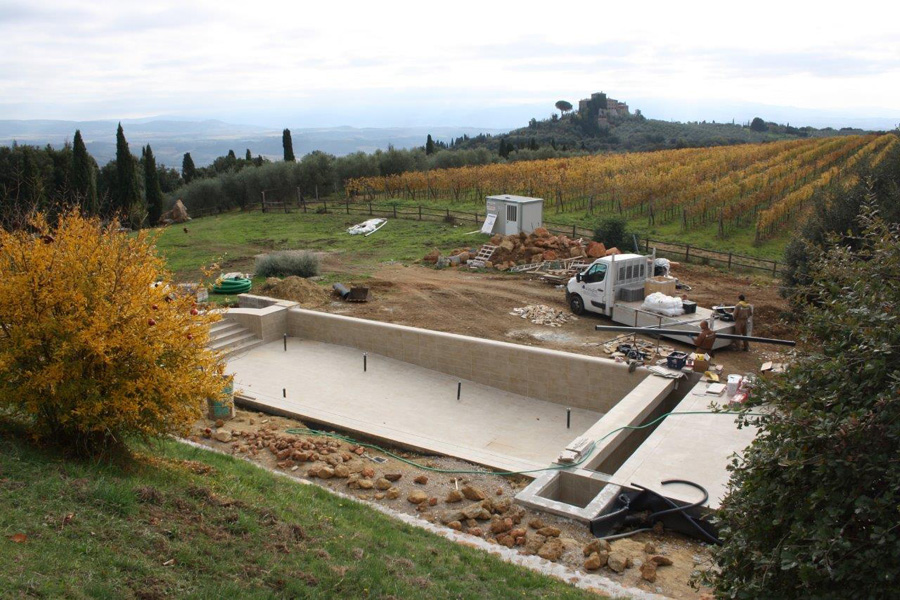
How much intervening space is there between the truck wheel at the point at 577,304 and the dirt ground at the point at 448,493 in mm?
9947

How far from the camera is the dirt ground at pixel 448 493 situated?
859cm

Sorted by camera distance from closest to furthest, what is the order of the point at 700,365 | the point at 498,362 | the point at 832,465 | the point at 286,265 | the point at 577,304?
the point at 832,465 < the point at 700,365 < the point at 498,362 < the point at 577,304 < the point at 286,265

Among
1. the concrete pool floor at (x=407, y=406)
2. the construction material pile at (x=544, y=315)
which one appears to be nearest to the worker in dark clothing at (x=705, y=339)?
the concrete pool floor at (x=407, y=406)

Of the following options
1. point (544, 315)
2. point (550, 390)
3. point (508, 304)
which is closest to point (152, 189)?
point (508, 304)

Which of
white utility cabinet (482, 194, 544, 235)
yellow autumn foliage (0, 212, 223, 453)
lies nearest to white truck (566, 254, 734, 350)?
white utility cabinet (482, 194, 544, 235)

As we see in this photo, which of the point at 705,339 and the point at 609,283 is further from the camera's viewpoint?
the point at 609,283

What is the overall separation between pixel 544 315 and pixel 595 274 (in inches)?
77.0

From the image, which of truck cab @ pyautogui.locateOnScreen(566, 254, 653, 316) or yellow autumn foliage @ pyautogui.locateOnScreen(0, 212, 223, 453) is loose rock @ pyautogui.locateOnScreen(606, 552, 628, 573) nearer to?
yellow autumn foliage @ pyautogui.locateOnScreen(0, 212, 223, 453)

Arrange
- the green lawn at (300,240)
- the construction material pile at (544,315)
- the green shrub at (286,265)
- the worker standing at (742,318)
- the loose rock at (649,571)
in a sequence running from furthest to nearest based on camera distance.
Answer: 1. the green lawn at (300,240)
2. the green shrub at (286,265)
3. the construction material pile at (544,315)
4. the worker standing at (742,318)
5. the loose rock at (649,571)

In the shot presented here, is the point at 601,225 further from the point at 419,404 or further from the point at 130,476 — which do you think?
the point at 130,476

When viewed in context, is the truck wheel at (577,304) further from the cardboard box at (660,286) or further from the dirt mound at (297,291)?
the dirt mound at (297,291)

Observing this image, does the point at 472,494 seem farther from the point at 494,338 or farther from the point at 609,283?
the point at 609,283

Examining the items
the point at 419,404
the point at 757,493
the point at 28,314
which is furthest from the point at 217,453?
the point at 757,493

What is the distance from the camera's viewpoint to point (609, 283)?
802 inches
